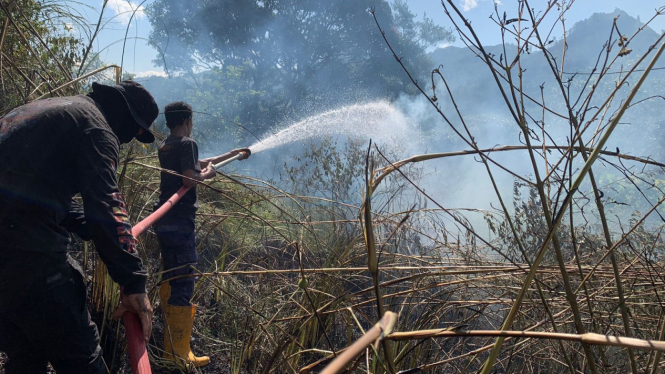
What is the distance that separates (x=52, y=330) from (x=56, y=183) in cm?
66

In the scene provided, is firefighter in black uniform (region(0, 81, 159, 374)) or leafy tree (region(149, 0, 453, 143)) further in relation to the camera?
leafy tree (region(149, 0, 453, 143))

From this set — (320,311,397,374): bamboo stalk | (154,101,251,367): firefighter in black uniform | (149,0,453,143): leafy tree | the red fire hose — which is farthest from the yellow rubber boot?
(149,0,453,143): leafy tree

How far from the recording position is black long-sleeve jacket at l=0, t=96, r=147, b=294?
175cm

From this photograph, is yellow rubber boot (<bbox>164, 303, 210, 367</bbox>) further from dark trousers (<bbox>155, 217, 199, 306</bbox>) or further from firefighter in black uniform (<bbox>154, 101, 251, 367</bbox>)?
dark trousers (<bbox>155, 217, 199, 306</bbox>)

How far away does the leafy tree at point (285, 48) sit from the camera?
18.9 metres

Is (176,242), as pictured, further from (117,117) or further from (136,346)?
(136,346)

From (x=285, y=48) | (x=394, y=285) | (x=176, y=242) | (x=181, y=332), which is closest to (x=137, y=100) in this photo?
(x=176, y=242)

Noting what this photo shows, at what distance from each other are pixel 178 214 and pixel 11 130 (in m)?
1.60

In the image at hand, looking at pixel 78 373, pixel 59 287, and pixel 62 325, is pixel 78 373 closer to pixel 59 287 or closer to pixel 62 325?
pixel 62 325

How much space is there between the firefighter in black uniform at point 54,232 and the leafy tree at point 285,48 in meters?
16.4

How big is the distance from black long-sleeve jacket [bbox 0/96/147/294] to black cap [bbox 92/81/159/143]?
0.33 metres

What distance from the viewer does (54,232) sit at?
1859 mm

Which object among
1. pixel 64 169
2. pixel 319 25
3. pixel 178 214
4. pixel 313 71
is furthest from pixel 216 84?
pixel 64 169

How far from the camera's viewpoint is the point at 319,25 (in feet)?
65.5
